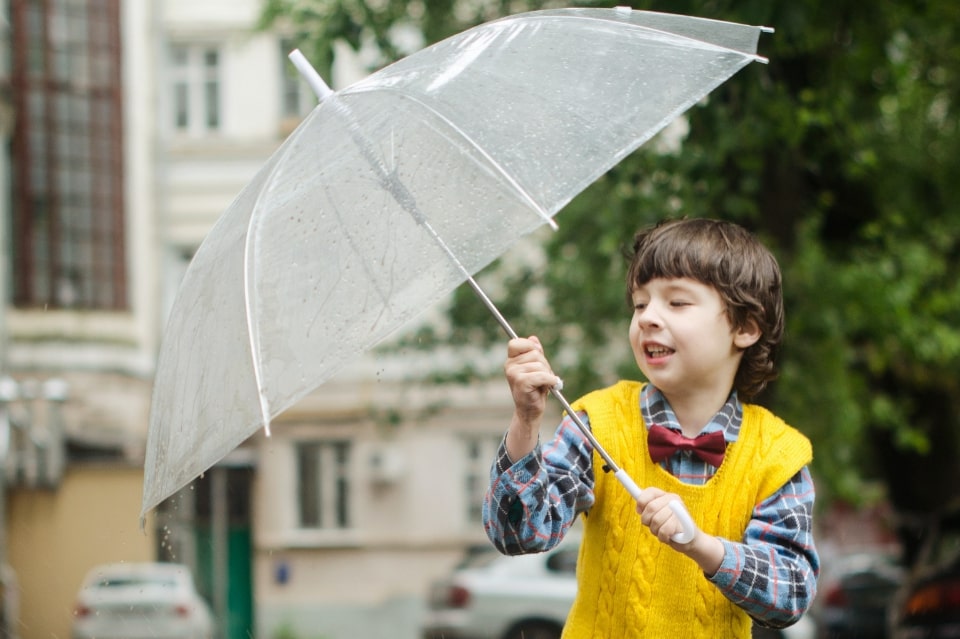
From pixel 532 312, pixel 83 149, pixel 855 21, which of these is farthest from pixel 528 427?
pixel 83 149

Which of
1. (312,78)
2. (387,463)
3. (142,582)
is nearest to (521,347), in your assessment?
(312,78)

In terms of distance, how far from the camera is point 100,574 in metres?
15.2

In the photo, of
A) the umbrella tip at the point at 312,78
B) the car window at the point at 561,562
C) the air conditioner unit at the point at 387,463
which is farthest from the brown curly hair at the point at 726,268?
the air conditioner unit at the point at 387,463

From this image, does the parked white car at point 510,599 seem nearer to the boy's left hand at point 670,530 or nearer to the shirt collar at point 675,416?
the shirt collar at point 675,416

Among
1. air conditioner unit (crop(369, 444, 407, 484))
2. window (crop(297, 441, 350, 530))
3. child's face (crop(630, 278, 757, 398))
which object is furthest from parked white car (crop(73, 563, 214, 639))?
child's face (crop(630, 278, 757, 398))

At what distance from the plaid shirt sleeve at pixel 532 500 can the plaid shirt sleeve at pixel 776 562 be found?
0.92ft

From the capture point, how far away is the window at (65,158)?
1773cm

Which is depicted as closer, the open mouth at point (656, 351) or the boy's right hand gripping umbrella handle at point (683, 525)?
the boy's right hand gripping umbrella handle at point (683, 525)

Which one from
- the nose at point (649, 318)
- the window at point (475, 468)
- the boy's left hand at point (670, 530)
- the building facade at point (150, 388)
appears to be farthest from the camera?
the window at point (475, 468)

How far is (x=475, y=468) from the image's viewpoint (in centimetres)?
2164

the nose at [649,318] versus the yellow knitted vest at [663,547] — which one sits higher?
the nose at [649,318]

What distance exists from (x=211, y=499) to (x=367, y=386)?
118 inches

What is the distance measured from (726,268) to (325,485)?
19.7 metres

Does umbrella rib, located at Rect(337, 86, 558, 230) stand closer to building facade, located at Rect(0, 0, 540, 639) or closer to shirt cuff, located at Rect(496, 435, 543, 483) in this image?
shirt cuff, located at Rect(496, 435, 543, 483)
